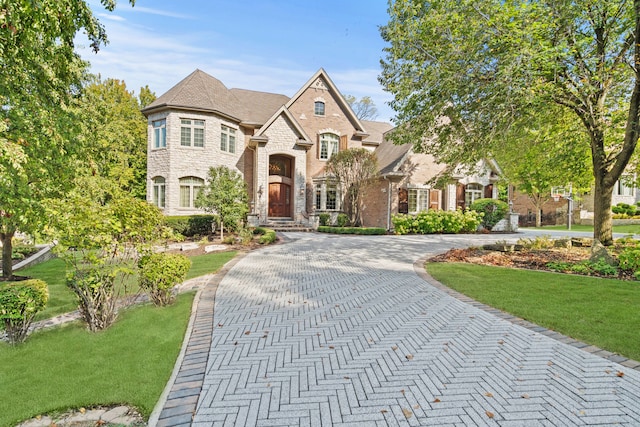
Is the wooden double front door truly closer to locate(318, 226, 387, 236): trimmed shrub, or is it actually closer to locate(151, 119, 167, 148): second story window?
locate(318, 226, 387, 236): trimmed shrub

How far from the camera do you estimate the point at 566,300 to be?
6.31m

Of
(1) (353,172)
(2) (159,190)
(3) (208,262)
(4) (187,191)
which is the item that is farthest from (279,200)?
(3) (208,262)

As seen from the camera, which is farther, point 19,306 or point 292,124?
point 292,124

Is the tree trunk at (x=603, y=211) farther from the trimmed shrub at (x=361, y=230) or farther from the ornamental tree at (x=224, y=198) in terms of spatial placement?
the ornamental tree at (x=224, y=198)

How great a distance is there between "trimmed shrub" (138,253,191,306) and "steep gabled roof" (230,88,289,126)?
1800 centimetres

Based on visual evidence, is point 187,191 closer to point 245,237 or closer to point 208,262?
point 245,237

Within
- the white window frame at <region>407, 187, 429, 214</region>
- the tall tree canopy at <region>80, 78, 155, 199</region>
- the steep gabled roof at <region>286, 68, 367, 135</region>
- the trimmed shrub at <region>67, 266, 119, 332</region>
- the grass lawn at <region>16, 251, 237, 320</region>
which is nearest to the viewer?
the trimmed shrub at <region>67, 266, 119, 332</region>

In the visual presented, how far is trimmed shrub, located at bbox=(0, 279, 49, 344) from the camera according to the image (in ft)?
15.1

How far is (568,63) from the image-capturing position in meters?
9.52

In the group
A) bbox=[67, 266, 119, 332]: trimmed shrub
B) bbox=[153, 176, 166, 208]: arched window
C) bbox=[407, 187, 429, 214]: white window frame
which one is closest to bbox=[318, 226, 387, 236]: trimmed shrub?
bbox=[407, 187, 429, 214]: white window frame

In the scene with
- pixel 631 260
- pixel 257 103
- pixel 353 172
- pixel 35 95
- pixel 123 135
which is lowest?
pixel 631 260

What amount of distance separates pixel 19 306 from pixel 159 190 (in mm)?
17183

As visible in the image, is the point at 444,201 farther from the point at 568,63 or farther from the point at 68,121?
the point at 68,121

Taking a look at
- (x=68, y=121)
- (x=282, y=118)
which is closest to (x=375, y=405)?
(x=68, y=121)
